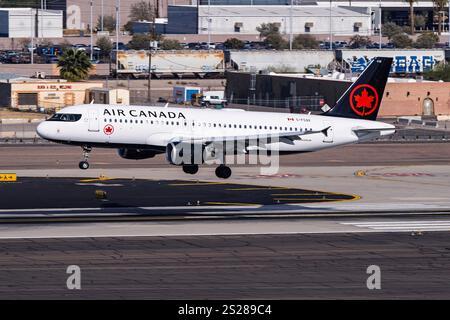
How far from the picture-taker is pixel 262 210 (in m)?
56.8

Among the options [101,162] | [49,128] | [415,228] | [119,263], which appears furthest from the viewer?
[101,162]

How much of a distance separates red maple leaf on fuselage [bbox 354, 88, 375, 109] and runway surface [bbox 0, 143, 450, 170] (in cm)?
996

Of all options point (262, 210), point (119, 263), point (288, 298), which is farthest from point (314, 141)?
point (288, 298)

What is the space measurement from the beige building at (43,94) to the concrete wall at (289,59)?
1914 inches

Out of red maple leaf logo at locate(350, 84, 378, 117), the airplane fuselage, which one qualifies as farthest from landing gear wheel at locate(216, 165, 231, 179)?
red maple leaf logo at locate(350, 84, 378, 117)

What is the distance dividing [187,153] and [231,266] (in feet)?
82.5

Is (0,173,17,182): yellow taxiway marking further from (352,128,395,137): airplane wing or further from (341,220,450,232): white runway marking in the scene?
(341,220,450,232): white runway marking

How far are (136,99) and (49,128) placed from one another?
2973 inches

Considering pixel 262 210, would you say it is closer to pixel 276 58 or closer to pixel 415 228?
pixel 415 228

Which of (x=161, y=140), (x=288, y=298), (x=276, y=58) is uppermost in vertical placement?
(x=276, y=58)

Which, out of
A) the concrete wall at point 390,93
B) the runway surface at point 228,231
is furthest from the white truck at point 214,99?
the runway surface at point 228,231

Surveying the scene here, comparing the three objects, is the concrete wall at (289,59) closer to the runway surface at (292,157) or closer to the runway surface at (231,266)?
the runway surface at (292,157)

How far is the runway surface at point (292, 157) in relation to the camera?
79.3 metres

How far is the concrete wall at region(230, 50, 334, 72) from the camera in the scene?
173 m
